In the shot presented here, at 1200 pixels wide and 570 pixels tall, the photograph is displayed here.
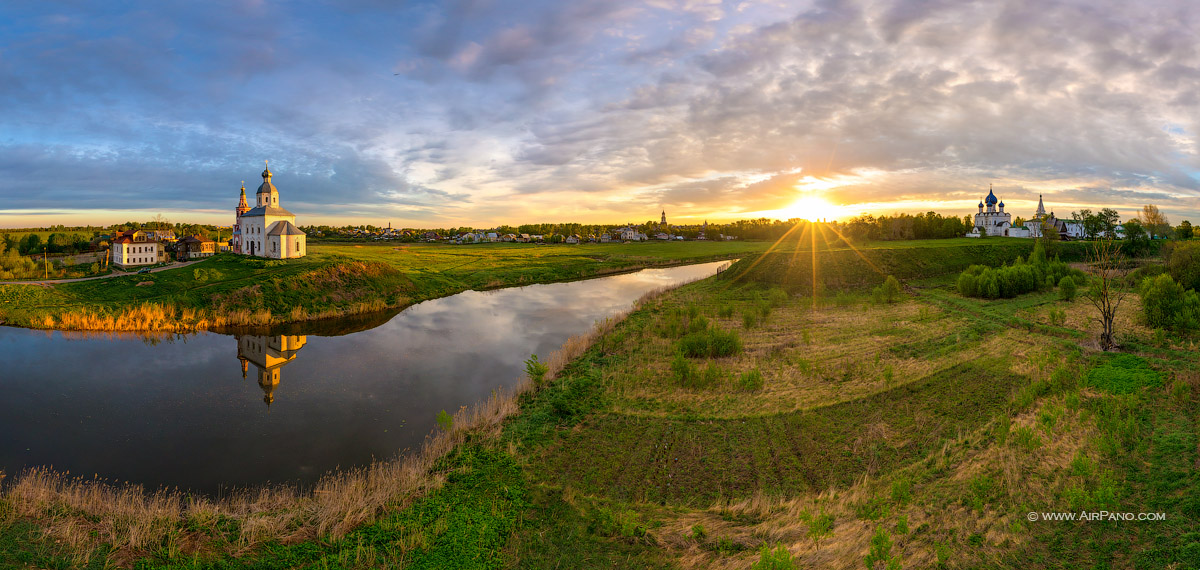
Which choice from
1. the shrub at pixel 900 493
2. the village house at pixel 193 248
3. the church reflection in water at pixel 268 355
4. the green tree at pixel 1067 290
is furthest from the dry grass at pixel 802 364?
the village house at pixel 193 248

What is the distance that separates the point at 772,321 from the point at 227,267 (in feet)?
165

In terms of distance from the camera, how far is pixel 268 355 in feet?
94.1

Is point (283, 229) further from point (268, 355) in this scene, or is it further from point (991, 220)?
point (991, 220)

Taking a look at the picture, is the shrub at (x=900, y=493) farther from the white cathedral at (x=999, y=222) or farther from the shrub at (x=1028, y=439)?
the white cathedral at (x=999, y=222)

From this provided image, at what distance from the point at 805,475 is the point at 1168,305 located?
2140cm

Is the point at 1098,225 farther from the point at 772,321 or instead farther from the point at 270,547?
the point at 270,547

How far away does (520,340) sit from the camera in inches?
1261

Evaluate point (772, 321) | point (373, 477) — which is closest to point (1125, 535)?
point (373, 477)

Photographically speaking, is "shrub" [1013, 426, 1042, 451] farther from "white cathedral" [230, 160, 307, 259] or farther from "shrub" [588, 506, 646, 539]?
"white cathedral" [230, 160, 307, 259]

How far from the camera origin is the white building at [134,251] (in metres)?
56.6

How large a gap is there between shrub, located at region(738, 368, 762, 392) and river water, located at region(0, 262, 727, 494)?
10.9m

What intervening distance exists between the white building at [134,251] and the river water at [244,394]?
93.4 ft

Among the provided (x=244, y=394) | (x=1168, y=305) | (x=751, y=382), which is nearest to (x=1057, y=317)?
(x=1168, y=305)

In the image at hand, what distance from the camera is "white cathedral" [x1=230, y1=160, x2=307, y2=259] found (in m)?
53.8
